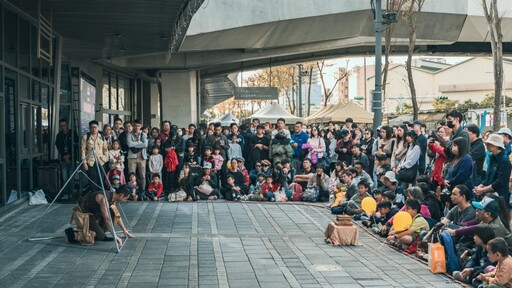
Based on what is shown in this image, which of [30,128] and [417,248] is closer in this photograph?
[417,248]

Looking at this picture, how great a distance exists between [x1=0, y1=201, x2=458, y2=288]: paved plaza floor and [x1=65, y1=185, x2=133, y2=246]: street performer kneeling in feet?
0.55

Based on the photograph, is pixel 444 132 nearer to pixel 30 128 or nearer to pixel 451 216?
pixel 451 216

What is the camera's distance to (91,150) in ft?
47.5

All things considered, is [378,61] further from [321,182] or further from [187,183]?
[187,183]

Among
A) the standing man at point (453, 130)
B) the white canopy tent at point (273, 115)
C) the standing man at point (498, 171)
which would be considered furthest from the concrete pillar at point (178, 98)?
the standing man at point (498, 171)

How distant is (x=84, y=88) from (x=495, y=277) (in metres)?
12.1

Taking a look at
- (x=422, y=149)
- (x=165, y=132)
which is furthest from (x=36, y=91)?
(x=422, y=149)

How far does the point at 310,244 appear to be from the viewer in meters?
10.8

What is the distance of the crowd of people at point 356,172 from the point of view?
8.84 m

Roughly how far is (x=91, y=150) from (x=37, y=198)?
1.85 meters

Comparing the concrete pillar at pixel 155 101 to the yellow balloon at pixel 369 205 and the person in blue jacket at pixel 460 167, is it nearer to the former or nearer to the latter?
the yellow balloon at pixel 369 205

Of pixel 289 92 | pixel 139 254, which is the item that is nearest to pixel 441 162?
pixel 139 254

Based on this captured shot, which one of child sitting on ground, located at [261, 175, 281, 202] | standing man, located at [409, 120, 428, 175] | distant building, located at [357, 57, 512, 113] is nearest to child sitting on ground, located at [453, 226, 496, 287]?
standing man, located at [409, 120, 428, 175]

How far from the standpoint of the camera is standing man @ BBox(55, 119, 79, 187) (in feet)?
52.6
